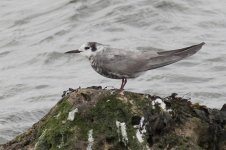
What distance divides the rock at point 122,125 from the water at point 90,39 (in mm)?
4310

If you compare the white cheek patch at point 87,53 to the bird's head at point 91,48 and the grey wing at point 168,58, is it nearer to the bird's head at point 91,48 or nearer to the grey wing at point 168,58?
the bird's head at point 91,48

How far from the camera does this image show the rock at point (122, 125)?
237 inches

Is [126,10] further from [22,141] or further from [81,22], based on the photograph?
[22,141]

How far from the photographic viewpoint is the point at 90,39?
48.0 feet

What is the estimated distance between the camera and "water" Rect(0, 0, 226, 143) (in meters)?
11.8

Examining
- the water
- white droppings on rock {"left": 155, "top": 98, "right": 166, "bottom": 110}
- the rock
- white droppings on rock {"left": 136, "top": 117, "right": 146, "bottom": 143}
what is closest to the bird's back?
the rock

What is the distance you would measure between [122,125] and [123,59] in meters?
0.89

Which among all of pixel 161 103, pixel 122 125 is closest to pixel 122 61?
pixel 161 103

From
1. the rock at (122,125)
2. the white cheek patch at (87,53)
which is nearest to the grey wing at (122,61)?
the white cheek patch at (87,53)

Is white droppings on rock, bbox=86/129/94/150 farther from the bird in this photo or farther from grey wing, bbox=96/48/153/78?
grey wing, bbox=96/48/153/78

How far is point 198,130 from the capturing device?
20.7 ft

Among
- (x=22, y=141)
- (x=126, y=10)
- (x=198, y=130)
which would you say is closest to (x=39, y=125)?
(x=22, y=141)

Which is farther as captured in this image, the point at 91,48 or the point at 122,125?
the point at 91,48

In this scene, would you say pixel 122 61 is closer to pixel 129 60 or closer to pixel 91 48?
pixel 129 60
